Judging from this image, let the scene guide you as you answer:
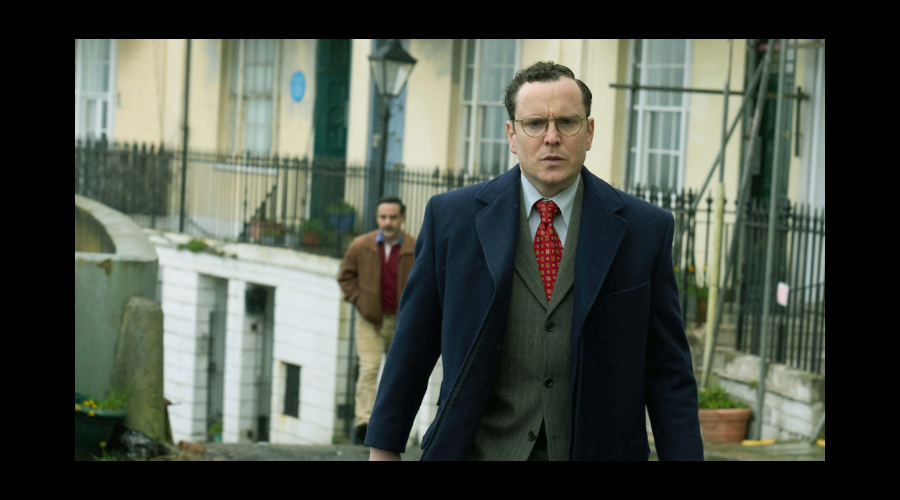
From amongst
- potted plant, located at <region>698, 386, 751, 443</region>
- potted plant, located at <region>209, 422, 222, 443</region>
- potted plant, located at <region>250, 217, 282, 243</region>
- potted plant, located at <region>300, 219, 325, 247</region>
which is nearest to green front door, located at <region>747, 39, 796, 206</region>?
potted plant, located at <region>698, 386, 751, 443</region>

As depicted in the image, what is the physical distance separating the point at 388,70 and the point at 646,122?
3.25 meters

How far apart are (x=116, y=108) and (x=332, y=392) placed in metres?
10.3

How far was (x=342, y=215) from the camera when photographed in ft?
50.8

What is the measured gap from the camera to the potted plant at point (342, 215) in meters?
15.5

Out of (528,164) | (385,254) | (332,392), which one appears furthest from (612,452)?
(332,392)

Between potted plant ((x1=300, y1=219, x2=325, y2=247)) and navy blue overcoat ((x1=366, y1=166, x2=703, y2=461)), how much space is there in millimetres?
11649

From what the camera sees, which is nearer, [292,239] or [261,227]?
[292,239]

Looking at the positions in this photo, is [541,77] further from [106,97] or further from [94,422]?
[106,97]

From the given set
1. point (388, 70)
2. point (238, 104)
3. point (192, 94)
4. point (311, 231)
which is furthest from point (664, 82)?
point (192, 94)

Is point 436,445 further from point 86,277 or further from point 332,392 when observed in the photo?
point 332,392

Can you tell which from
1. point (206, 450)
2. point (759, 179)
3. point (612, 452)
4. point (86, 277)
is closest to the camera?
point (612, 452)

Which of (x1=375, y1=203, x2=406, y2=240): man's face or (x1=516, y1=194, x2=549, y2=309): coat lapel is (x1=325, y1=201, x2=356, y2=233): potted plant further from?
(x1=516, y1=194, x2=549, y2=309): coat lapel

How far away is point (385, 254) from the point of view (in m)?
11.2

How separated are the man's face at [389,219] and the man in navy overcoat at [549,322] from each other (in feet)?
23.6
